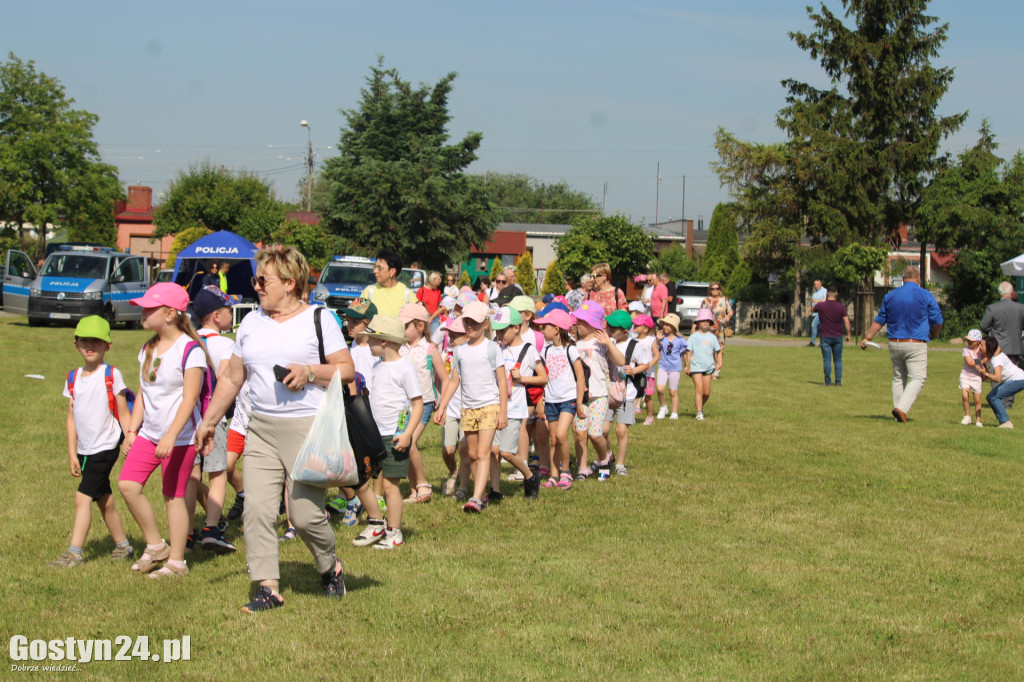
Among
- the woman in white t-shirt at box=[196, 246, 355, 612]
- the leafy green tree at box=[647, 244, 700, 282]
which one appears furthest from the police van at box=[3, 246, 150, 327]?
the leafy green tree at box=[647, 244, 700, 282]

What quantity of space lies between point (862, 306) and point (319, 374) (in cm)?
3692

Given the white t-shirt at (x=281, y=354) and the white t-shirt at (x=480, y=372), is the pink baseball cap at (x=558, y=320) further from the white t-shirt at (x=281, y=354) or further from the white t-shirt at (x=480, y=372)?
the white t-shirt at (x=281, y=354)

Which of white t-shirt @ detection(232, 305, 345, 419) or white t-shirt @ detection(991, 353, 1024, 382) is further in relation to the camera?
white t-shirt @ detection(991, 353, 1024, 382)

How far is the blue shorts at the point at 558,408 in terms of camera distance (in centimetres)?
909

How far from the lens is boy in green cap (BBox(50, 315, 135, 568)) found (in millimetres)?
6109

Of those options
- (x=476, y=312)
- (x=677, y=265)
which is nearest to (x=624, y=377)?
(x=476, y=312)

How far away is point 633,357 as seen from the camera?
35.2 feet

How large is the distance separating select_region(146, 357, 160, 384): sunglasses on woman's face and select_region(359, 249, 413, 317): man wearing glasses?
391 centimetres

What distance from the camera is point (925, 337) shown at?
1345 cm

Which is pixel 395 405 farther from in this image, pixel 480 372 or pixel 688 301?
pixel 688 301

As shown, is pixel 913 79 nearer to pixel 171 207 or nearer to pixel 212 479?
pixel 212 479

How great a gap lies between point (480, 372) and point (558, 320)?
58.6 inches

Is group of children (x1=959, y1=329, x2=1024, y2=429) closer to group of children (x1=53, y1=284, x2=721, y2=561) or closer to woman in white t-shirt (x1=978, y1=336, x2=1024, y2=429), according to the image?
woman in white t-shirt (x1=978, y1=336, x2=1024, y2=429)

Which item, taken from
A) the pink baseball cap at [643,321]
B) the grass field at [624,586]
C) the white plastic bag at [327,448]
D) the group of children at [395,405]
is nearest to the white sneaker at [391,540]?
the group of children at [395,405]
